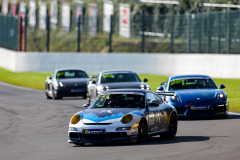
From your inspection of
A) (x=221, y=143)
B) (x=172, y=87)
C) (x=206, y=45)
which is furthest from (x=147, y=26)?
(x=221, y=143)

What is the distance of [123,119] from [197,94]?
5492 mm

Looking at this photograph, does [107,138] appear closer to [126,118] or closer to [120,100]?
[126,118]

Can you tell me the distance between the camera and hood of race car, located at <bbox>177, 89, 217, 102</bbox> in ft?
50.8

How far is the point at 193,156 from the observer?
29.8 feet

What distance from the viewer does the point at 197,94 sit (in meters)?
15.7

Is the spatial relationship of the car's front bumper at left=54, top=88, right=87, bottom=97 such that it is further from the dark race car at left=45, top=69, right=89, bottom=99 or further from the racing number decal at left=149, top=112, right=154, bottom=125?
the racing number decal at left=149, top=112, right=154, bottom=125

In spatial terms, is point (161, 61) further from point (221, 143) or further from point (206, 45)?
point (221, 143)

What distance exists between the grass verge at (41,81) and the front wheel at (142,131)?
35.0 ft

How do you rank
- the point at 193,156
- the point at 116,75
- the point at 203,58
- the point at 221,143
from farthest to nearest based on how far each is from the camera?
the point at 203,58, the point at 116,75, the point at 221,143, the point at 193,156

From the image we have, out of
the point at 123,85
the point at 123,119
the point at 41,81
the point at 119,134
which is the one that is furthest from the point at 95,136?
the point at 41,81

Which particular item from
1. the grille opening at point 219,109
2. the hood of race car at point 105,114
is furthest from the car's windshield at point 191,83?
the hood of race car at point 105,114

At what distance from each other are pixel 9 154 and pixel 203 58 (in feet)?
89.6

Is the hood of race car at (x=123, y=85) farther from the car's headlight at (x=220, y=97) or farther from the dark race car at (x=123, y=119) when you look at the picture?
the dark race car at (x=123, y=119)

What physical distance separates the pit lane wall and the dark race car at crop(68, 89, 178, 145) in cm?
2312
